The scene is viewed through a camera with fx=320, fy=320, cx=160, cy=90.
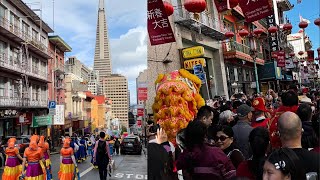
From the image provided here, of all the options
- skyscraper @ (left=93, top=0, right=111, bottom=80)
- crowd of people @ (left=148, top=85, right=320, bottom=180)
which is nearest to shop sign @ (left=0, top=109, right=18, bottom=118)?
crowd of people @ (left=148, top=85, right=320, bottom=180)

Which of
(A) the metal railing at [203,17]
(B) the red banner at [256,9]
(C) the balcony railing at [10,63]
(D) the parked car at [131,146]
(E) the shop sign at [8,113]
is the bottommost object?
(D) the parked car at [131,146]

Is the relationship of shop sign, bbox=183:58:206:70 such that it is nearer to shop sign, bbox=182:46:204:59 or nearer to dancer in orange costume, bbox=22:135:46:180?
shop sign, bbox=182:46:204:59

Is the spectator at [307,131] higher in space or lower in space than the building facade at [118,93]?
lower

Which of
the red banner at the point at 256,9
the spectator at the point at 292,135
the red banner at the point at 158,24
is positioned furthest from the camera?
the red banner at the point at 158,24

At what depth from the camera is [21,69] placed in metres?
28.8

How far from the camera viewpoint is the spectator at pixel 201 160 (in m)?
3.02

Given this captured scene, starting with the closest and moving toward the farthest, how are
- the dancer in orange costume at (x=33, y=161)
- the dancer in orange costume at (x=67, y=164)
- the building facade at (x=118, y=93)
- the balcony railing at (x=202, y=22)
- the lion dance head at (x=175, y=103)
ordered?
the lion dance head at (x=175, y=103) → the dancer in orange costume at (x=33, y=161) → the dancer in orange costume at (x=67, y=164) → the balcony railing at (x=202, y=22) → the building facade at (x=118, y=93)

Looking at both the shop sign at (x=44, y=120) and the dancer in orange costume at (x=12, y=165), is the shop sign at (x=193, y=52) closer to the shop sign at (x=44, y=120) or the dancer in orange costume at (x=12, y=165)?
the dancer in orange costume at (x=12, y=165)

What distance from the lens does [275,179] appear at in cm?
207

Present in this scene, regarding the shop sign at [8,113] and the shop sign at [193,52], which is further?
the shop sign at [8,113]

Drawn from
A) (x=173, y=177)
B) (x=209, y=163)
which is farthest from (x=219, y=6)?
(x=209, y=163)

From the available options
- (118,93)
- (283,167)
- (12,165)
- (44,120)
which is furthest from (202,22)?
(118,93)

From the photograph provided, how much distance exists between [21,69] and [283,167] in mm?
29930

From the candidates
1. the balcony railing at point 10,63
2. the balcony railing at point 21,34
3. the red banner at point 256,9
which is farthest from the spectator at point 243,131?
the balcony railing at point 21,34
